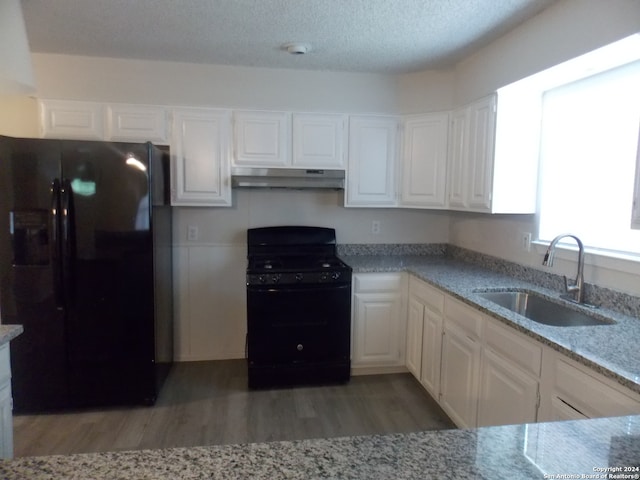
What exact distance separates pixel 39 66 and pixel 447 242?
354 centimetres

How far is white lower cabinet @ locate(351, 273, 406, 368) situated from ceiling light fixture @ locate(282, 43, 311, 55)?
163 cm

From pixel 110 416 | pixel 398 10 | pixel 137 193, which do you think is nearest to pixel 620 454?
pixel 398 10

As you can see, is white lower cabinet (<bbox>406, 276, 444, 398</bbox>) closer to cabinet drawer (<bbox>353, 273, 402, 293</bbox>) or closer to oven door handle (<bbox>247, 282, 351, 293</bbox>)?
cabinet drawer (<bbox>353, 273, 402, 293</bbox>)

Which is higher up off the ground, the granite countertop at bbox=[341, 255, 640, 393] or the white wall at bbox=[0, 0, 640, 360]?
the white wall at bbox=[0, 0, 640, 360]

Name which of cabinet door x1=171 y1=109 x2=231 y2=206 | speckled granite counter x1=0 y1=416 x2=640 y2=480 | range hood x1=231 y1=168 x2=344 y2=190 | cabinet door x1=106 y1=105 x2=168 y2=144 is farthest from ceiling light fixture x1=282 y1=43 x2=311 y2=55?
speckled granite counter x1=0 y1=416 x2=640 y2=480

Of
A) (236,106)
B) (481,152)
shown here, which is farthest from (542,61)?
(236,106)

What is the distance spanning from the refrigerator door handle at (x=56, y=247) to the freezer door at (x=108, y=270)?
39 millimetres

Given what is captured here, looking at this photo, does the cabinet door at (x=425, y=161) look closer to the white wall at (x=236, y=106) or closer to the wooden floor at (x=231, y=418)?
the white wall at (x=236, y=106)

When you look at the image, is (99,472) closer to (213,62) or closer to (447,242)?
(213,62)

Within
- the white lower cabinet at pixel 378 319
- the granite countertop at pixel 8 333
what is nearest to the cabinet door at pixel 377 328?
the white lower cabinet at pixel 378 319

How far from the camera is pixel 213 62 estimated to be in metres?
3.10

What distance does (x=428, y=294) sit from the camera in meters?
2.77

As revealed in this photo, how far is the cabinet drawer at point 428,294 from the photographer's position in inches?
102

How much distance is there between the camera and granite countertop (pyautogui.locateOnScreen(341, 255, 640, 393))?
1354 mm
